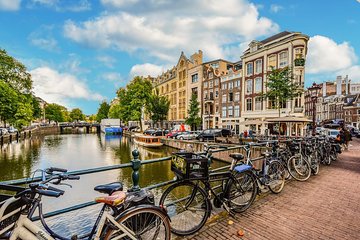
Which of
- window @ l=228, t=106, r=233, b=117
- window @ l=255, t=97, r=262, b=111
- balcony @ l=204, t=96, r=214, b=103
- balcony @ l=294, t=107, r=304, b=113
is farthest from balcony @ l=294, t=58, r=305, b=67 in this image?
balcony @ l=204, t=96, r=214, b=103

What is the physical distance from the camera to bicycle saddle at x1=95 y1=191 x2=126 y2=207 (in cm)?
224

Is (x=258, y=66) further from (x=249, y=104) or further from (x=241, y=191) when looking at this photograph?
(x=241, y=191)

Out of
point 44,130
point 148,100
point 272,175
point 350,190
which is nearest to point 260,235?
point 272,175

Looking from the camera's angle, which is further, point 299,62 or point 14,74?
point 14,74

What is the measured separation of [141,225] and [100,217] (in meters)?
0.49

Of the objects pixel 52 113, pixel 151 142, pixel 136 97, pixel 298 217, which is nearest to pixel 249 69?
pixel 151 142

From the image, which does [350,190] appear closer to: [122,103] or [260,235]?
[260,235]

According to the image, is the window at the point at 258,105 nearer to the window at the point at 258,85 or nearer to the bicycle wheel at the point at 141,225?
the window at the point at 258,85

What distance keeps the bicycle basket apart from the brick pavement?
3.04ft

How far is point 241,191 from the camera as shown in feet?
13.9

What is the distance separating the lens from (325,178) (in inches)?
280

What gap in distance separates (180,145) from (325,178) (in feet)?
73.8

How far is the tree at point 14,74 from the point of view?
1417 inches

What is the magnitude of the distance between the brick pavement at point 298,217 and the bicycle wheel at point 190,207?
6.8 inches
